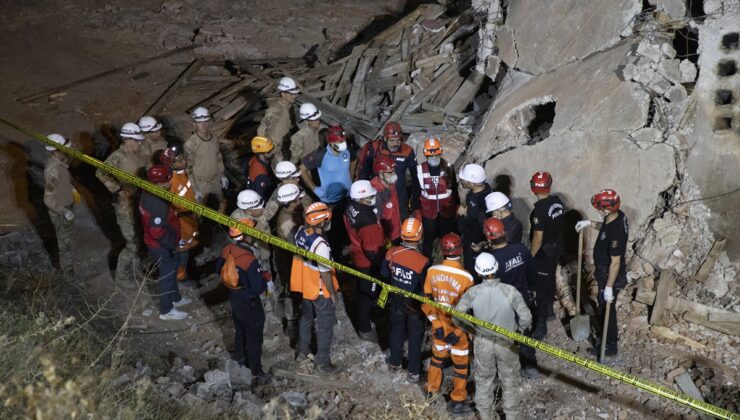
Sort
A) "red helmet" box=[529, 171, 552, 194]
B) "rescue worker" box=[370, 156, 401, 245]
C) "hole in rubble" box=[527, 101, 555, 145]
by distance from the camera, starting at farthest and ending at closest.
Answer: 1. "hole in rubble" box=[527, 101, 555, 145]
2. "rescue worker" box=[370, 156, 401, 245]
3. "red helmet" box=[529, 171, 552, 194]

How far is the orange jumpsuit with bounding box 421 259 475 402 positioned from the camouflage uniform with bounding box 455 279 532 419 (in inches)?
8.0

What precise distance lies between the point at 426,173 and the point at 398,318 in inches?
83.1

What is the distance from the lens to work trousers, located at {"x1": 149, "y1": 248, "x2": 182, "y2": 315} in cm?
874

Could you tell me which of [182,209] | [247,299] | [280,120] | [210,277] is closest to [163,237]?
[182,209]

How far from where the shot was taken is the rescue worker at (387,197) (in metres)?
8.42

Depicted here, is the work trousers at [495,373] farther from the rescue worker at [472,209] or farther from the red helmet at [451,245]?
the rescue worker at [472,209]

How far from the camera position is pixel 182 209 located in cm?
923

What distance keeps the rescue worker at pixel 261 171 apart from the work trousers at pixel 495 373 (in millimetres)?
3755

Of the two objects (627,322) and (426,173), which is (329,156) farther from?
(627,322)

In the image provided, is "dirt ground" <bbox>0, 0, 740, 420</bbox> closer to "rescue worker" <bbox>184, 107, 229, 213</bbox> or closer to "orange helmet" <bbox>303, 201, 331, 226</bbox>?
"rescue worker" <bbox>184, 107, 229, 213</bbox>

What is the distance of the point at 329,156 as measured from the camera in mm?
9141

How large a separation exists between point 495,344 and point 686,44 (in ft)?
13.9

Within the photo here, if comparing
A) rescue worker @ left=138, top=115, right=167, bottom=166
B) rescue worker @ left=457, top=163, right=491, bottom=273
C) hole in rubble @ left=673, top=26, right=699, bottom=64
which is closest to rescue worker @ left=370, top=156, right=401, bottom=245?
rescue worker @ left=457, top=163, right=491, bottom=273

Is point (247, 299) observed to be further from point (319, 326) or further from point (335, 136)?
point (335, 136)
